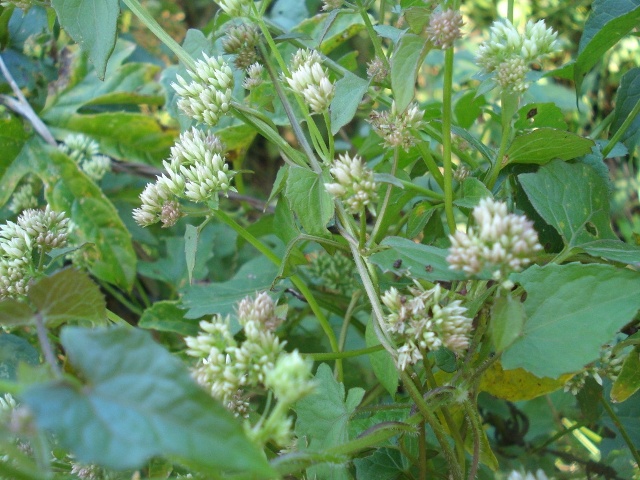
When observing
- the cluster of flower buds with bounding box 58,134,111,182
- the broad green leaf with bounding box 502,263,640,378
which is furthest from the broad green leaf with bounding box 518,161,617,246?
the cluster of flower buds with bounding box 58,134,111,182

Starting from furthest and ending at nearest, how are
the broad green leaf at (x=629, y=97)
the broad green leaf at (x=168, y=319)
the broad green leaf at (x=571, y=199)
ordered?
the broad green leaf at (x=168, y=319)
the broad green leaf at (x=629, y=97)
the broad green leaf at (x=571, y=199)

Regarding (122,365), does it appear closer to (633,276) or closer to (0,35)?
(633,276)

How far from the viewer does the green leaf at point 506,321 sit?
1.62ft

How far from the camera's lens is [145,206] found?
0.70 m

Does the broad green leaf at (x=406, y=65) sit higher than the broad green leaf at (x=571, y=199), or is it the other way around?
the broad green leaf at (x=406, y=65)

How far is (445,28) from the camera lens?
1.70ft

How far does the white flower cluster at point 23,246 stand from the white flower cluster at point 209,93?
0.22m

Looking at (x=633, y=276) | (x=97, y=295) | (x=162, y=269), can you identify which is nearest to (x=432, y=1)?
(x=633, y=276)

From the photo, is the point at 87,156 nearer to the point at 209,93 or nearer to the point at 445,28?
the point at 209,93

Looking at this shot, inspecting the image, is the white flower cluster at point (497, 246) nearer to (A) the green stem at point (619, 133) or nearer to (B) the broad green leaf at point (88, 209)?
(A) the green stem at point (619, 133)

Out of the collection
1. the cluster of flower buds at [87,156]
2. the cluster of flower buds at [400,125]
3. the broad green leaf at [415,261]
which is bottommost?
the cluster of flower buds at [87,156]

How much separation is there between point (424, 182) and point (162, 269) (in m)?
0.52

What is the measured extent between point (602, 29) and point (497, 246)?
388mm

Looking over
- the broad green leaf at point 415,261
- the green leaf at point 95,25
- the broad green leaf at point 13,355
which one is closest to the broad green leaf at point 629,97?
the broad green leaf at point 415,261
